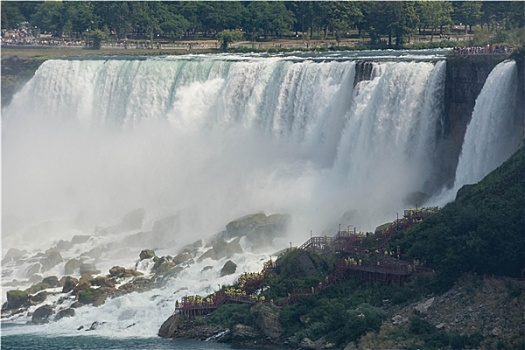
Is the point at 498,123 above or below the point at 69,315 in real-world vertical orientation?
above

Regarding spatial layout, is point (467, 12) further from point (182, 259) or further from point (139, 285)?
point (139, 285)

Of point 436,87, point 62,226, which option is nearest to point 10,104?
point 62,226

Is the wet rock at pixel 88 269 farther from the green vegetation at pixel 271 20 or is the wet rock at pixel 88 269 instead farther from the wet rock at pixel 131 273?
the green vegetation at pixel 271 20

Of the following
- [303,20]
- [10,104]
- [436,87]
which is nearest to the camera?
[436,87]

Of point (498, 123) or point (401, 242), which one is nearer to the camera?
point (401, 242)

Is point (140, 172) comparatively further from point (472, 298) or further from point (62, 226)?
point (472, 298)

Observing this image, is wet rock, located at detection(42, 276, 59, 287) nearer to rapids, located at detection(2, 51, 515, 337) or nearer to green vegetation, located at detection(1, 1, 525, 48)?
rapids, located at detection(2, 51, 515, 337)
